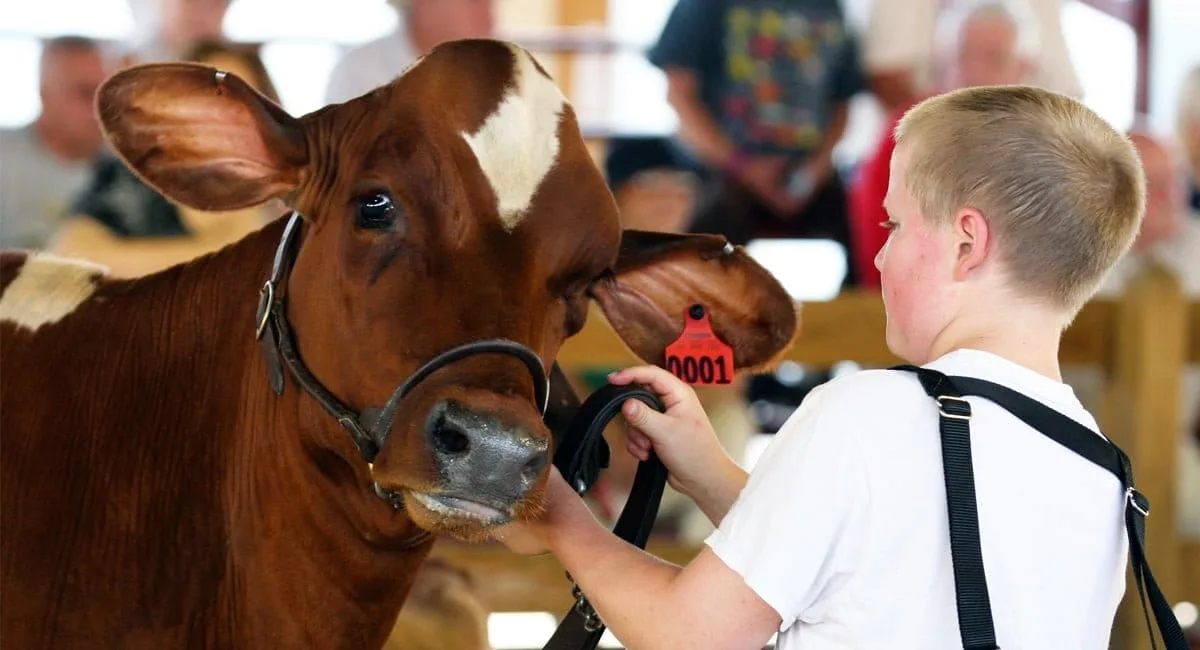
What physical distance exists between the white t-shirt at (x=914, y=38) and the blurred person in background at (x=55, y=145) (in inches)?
103

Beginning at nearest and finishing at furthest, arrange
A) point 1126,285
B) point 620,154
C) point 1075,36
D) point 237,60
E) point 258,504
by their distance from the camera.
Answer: point 258,504 < point 1126,285 < point 237,60 < point 620,154 < point 1075,36

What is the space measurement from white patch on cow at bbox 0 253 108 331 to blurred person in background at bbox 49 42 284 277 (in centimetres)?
200

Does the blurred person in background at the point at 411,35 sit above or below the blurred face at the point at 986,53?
above

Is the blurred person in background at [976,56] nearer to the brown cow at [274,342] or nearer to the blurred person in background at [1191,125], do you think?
the blurred person in background at [1191,125]

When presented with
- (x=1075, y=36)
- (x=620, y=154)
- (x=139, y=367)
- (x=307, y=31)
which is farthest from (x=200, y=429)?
(x=1075, y=36)

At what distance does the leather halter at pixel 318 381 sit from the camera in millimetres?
1796

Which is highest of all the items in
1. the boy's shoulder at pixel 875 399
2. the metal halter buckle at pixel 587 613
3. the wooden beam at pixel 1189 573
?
the boy's shoulder at pixel 875 399

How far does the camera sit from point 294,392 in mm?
2018

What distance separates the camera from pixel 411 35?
4.64 meters

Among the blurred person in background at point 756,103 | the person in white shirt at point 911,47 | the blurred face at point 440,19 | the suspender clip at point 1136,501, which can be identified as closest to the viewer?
the suspender clip at point 1136,501

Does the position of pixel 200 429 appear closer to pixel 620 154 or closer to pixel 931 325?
pixel 931 325

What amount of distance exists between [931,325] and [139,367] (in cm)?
111

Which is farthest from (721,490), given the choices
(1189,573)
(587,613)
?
(1189,573)

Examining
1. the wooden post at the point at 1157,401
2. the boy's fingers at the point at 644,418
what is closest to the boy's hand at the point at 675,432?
the boy's fingers at the point at 644,418
